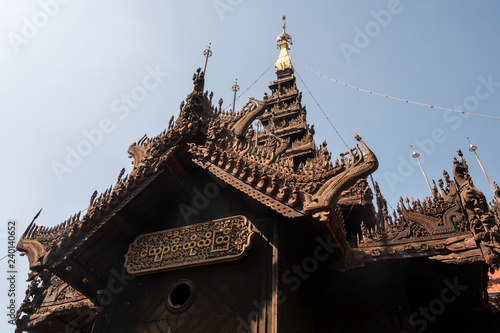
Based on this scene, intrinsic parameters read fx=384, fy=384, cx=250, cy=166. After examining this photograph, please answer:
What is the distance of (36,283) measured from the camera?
31.3 ft

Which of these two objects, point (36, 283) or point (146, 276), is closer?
point (146, 276)

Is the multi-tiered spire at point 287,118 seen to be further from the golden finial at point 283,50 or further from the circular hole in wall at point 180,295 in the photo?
the circular hole in wall at point 180,295

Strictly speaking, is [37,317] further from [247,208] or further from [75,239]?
[247,208]

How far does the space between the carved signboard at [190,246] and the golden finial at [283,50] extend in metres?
21.3

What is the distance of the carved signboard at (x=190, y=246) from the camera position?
686 centimetres

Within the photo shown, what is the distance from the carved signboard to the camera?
6.86m

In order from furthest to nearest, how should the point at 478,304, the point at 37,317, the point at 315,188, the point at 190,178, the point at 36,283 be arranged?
1. the point at 37,317
2. the point at 36,283
3. the point at 190,178
4. the point at 478,304
5. the point at 315,188

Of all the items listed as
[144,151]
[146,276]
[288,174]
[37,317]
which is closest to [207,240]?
[146,276]

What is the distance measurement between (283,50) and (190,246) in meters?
24.8

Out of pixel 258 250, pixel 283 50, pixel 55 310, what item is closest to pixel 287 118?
pixel 283 50

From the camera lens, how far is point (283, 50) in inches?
1160

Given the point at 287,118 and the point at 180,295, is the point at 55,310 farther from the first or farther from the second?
the point at 287,118

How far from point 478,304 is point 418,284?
1.16 m

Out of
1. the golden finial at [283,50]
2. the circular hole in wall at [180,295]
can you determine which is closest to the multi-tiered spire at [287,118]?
the golden finial at [283,50]
